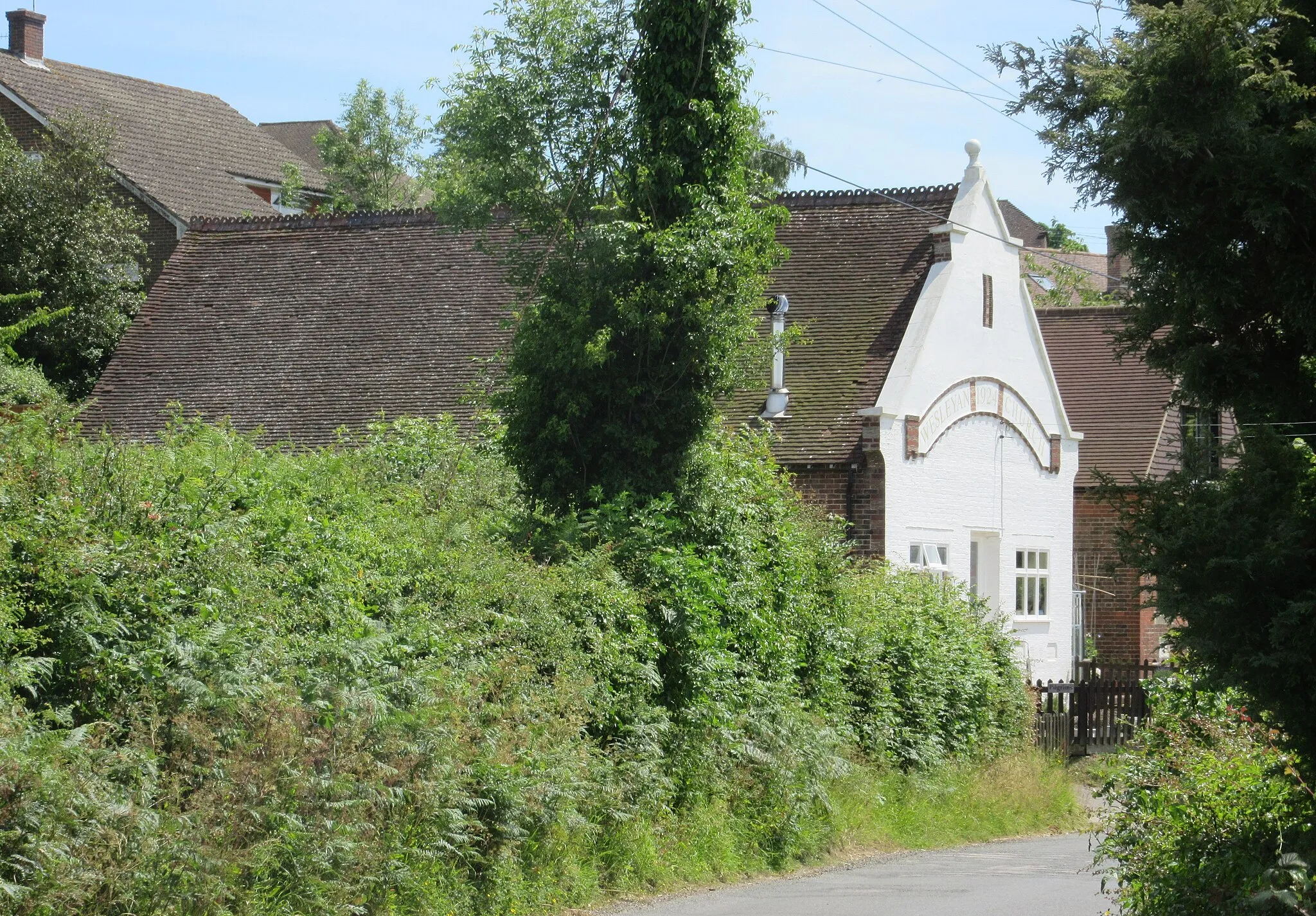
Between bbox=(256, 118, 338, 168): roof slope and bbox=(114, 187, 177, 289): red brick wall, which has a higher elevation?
bbox=(256, 118, 338, 168): roof slope

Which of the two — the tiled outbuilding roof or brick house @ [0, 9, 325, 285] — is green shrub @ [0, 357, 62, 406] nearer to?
the tiled outbuilding roof

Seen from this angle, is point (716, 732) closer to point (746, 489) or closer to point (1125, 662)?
point (746, 489)

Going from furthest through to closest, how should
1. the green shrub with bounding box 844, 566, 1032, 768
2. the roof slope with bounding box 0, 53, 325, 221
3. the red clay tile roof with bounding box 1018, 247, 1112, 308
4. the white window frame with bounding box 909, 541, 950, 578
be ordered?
the red clay tile roof with bounding box 1018, 247, 1112, 308
the roof slope with bounding box 0, 53, 325, 221
the white window frame with bounding box 909, 541, 950, 578
the green shrub with bounding box 844, 566, 1032, 768

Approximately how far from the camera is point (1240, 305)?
8578 mm

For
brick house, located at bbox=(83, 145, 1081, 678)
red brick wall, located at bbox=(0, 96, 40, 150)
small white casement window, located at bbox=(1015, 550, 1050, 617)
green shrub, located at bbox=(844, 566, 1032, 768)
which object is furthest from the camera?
red brick wall, located at bbox=(0, 96, 40, 150)

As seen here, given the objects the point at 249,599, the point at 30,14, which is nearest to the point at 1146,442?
the point at 249,599

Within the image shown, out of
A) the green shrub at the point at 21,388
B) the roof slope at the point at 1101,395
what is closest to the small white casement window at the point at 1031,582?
the roof slope at the point at 1101,395

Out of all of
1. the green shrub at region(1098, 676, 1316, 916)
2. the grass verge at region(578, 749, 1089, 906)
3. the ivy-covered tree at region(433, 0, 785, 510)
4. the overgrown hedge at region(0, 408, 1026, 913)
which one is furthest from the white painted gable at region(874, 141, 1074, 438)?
the green shrub at region(1098, 676, 1316, 916)

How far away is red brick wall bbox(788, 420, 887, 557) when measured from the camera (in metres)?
22.3

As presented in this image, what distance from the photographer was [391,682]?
969 centimetres

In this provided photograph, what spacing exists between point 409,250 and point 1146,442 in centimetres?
1522

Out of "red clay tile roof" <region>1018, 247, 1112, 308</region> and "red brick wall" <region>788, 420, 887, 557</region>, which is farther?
"red clay tile roof" <region>1018, 247, 1112, 308</region>

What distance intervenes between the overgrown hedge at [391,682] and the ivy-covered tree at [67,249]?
13.7 m

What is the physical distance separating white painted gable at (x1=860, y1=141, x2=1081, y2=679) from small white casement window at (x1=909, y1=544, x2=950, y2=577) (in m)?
0.03
